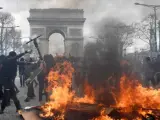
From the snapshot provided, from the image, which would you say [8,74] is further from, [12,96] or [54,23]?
[54,23]

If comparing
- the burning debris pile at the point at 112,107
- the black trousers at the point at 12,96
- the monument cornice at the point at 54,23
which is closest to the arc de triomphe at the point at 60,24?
the monument cornice at the point at 54,23

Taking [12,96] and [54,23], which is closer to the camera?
[12,96]

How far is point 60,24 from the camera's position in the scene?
58.6 metres

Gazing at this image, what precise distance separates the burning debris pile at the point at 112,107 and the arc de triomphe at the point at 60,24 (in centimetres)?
4798

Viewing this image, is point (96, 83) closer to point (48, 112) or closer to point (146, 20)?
point (48, 112)

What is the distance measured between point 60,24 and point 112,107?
52.3m

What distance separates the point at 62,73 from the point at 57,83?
0.95 metres

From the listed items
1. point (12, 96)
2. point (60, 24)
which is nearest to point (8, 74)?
point (12, 96)

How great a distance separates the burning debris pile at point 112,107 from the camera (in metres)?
6.82

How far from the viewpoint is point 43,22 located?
57.9 metres

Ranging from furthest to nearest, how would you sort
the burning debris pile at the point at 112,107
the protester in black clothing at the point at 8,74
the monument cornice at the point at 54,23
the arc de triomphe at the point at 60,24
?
the monument cornice at the point at 54,23 → the arc de triomphe at the point at 60,24 → the protester in black clothing at the point at 8,74 → the burning debris pile at the point at 112,107

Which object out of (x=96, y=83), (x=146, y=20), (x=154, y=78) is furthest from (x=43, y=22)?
(x=96, y=83)

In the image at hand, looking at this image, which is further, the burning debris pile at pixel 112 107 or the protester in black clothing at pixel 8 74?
the protester in black clothing at pixel 8 74

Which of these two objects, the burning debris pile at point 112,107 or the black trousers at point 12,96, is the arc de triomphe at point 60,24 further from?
the burning debris pile at point 112,107
